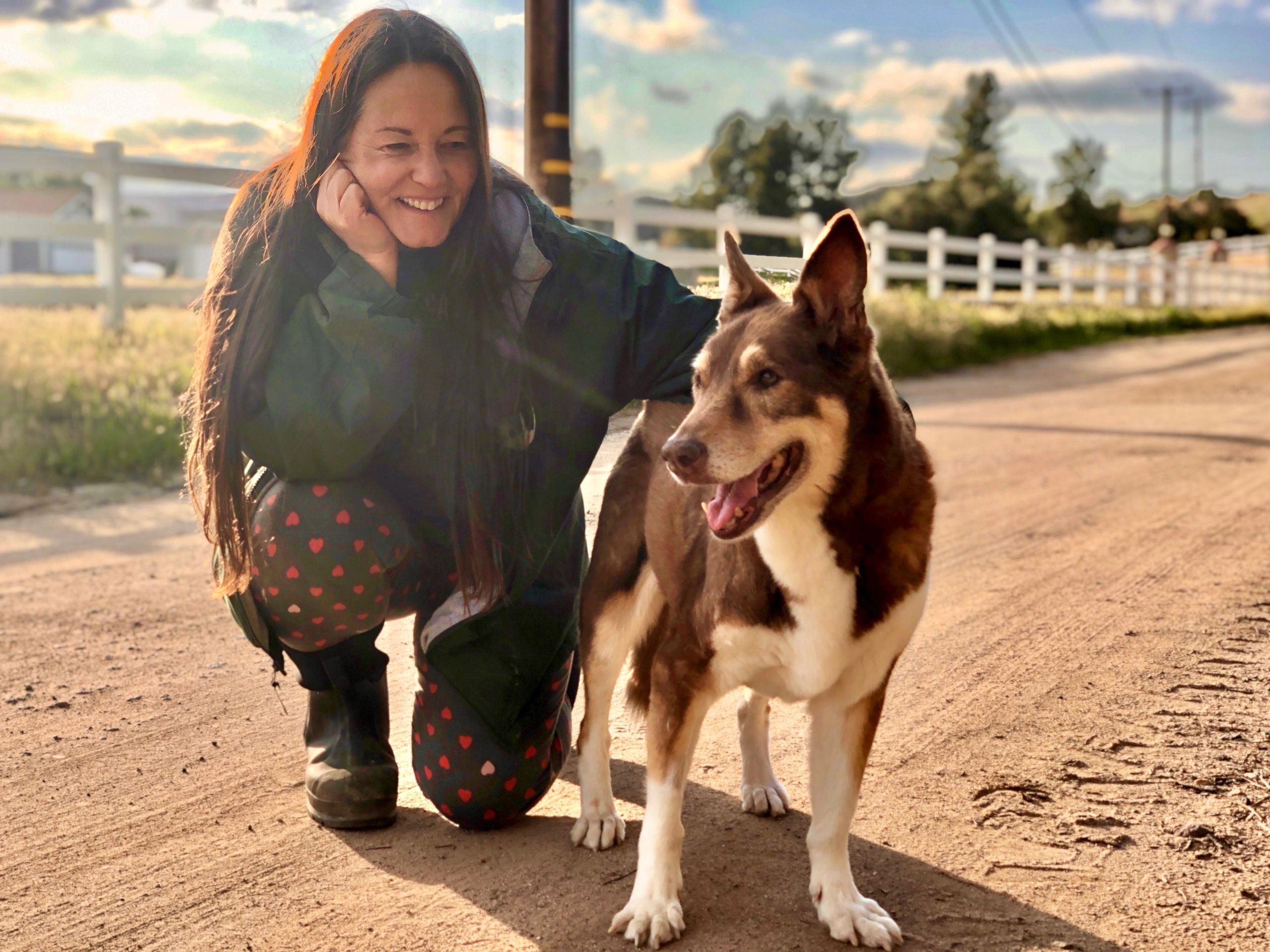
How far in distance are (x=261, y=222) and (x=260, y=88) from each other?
0.52 meters

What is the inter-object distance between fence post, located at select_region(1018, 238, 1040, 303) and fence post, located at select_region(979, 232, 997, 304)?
1.11 m

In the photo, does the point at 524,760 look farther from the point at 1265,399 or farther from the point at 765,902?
the point at 1265,399

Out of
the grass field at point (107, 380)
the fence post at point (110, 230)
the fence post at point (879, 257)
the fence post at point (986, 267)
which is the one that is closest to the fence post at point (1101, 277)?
the fence post at point (986, 267)

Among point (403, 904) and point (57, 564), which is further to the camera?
point (57, 564)

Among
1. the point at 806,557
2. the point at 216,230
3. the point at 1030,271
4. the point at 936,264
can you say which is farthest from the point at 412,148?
the point at 1030,271

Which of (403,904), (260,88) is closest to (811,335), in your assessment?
(403,904)

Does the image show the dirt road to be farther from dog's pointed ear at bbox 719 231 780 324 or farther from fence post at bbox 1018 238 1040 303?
fence post at bbox 1018 238 1040 303

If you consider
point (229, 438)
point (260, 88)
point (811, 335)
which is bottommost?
point (229, 438)

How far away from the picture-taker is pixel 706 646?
7.73 ft

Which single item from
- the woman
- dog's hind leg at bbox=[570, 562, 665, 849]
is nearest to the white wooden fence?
the woman

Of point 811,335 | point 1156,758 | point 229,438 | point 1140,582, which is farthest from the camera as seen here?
point 1140,582

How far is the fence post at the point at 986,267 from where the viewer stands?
1909 centimetres

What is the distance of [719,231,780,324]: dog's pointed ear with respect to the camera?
8.39ft

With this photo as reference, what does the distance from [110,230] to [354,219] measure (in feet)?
28.6
